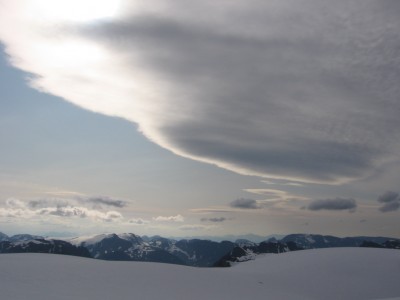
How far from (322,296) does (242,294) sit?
16706 millimetres

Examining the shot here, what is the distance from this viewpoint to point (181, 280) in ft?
143

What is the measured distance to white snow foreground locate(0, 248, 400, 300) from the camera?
33.7m

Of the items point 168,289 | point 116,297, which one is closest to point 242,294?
point 168,289

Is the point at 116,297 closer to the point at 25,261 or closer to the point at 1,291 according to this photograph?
the point at 1,291

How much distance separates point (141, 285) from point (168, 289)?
2.88 meters

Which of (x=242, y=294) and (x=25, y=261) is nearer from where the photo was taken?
(x=242, y=294)

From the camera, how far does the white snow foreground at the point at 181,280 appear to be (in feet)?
111

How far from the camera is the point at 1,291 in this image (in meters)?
29.7

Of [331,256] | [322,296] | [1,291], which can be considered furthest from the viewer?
[331,256]

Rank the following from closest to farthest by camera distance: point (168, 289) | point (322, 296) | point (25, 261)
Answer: point (168, 289) < point (25, 261) < point (322, 296)

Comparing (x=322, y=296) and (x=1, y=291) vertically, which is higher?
(x=1, y=291)

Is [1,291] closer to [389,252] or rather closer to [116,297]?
[116,297]

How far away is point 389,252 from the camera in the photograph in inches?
3159

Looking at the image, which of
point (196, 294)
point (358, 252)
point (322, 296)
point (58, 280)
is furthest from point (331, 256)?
point (58, 280)
